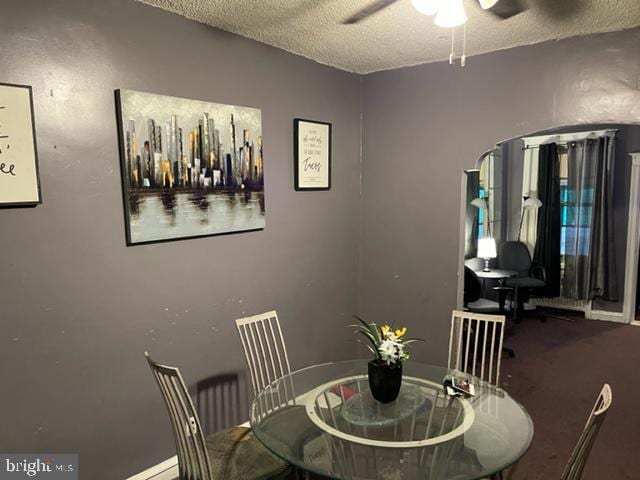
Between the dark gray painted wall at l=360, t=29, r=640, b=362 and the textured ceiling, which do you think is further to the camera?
the dark gray painted wall at l=360, t=29, r=640, b=362

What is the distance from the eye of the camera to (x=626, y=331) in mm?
4875

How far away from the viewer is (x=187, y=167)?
2281 millimetres

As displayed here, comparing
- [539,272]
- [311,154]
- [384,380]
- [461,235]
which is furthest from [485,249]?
[384,380]

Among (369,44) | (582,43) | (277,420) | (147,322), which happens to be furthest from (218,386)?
(582,43)

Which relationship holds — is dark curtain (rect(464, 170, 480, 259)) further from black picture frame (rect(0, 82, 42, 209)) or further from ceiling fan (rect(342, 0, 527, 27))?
black picture frame (rect(0, 82, 42, 209))

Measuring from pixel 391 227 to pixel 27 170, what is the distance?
Result: 2366 millimetres

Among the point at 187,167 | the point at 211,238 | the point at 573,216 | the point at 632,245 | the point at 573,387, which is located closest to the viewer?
the point at 187,167

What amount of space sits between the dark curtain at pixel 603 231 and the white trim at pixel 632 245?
0.48 ft

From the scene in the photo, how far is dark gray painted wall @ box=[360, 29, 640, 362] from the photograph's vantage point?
2518 mm

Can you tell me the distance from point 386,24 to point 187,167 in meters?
1.27

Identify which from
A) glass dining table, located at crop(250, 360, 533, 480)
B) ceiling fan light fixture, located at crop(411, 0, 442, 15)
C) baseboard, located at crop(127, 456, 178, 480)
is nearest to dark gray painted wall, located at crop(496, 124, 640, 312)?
ceiling fan light fixture, located at crop(411, 0, 442, 15)

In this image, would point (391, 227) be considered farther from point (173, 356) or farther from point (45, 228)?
point (45, 228)

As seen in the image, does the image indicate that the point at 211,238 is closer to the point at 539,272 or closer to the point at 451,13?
the point at 451,13

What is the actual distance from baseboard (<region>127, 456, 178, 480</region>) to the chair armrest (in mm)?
4601
